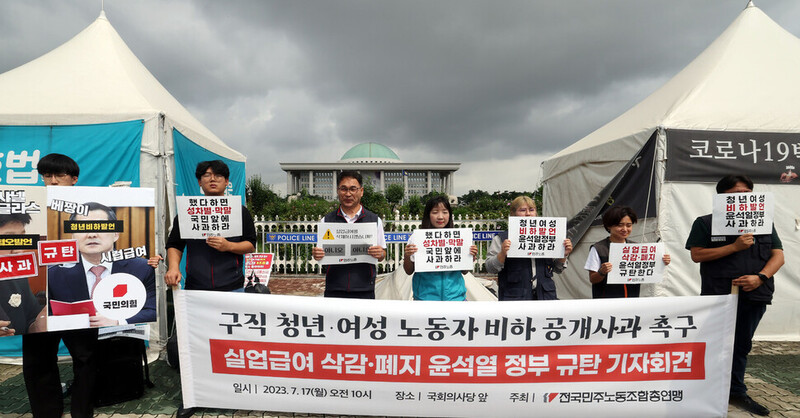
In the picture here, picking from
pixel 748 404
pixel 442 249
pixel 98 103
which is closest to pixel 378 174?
pixel 98 103

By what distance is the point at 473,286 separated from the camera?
5.21 m

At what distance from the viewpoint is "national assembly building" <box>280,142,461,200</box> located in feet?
269

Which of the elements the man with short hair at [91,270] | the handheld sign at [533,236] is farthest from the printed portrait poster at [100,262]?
the handheld sign at [533,236]

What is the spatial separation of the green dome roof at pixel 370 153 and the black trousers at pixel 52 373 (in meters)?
86.2

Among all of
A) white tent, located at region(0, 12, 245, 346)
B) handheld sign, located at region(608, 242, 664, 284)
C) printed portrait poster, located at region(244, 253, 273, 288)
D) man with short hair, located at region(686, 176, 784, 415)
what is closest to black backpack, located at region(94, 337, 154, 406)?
white tent, located at region(0, 12, 245, 346)

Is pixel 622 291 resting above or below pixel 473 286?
above

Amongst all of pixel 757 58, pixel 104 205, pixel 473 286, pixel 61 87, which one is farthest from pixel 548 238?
pixel 61 87

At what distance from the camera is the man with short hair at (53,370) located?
2570mm

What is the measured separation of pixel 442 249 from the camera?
285 centimetres

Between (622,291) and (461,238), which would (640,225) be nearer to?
(622,291)

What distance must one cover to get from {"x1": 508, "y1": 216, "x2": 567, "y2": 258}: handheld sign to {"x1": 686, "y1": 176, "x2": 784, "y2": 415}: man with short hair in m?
1.18

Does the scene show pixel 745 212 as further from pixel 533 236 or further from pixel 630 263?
pixel 533 236

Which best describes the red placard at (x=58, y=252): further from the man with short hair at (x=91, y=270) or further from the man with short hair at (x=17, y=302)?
the man with short hair at (x=17, y=302)

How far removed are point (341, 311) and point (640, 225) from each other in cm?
426
